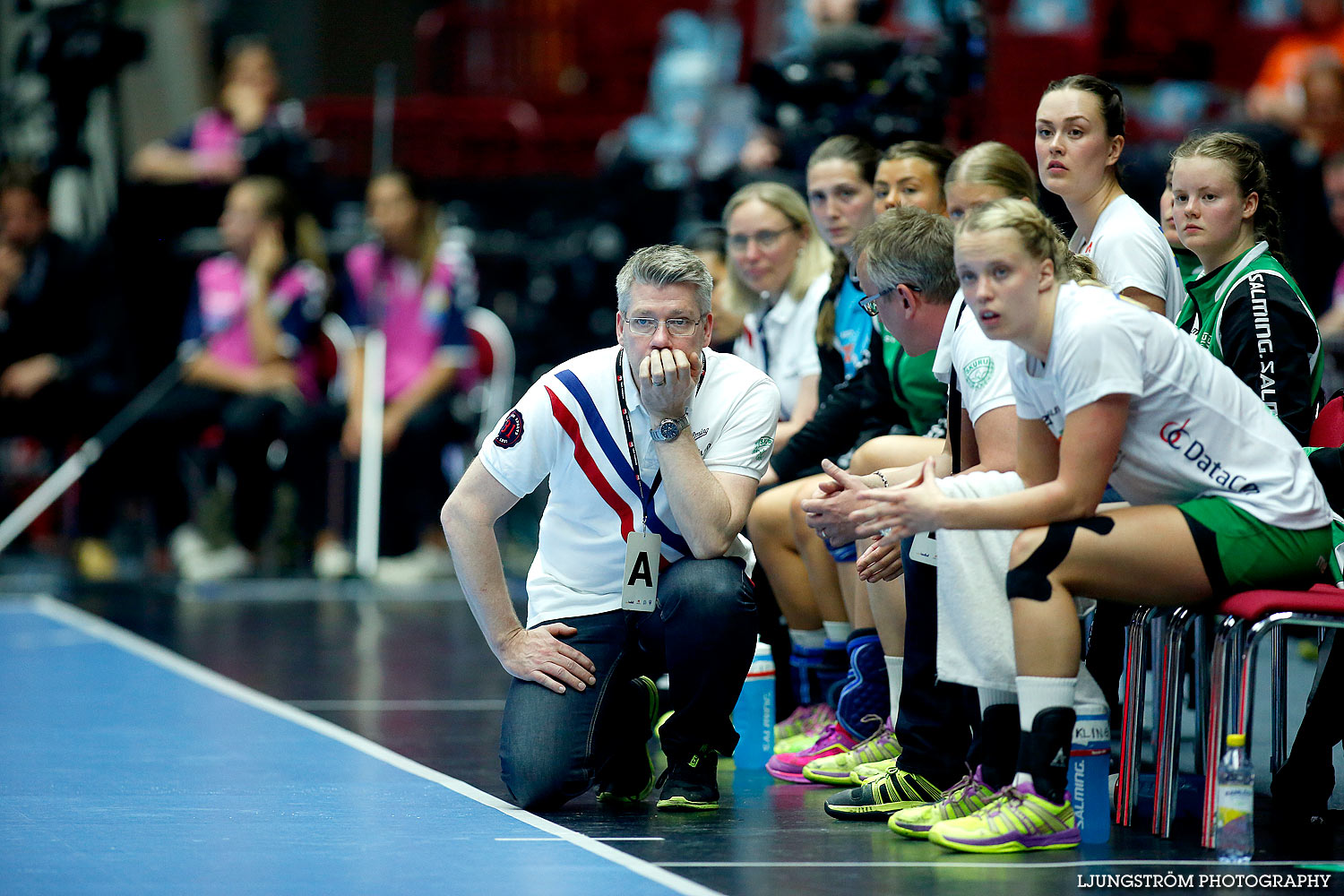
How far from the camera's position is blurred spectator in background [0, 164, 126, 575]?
7793 millimetres

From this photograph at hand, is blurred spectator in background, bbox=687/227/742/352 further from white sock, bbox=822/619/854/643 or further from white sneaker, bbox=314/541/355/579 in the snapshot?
white sneaker, bbox=314/541/355/579

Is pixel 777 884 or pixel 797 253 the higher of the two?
pixel 797 253

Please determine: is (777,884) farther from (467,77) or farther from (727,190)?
(467,77)

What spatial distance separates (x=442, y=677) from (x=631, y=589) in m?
1.92

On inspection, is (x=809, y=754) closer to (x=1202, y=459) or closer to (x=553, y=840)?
(x=553, y=840)

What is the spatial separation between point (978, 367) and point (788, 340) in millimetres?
1283

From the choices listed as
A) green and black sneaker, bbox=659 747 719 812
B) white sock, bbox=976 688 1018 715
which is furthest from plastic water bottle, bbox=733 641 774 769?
white sock, bbox=976 688 1018 715

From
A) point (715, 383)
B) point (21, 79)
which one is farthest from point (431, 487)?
point (715, 383)

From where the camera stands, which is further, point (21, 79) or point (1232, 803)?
point (21, 79)

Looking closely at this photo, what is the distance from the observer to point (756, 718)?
385cm

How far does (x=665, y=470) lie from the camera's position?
322cm

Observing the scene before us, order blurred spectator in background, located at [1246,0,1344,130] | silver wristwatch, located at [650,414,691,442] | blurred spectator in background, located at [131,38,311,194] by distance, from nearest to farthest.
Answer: silver wristwatch, located at [650,414,691,442] < blurred spectator in background, located at [1246,0,1344,130] < blurred spectator in background, located at [131,38,311,194]

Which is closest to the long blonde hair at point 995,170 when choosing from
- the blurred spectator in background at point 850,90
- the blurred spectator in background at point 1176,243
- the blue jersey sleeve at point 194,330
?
the blurred spectator in background at point 1176,243

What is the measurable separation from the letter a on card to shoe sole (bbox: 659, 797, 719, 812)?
1.22 feet
